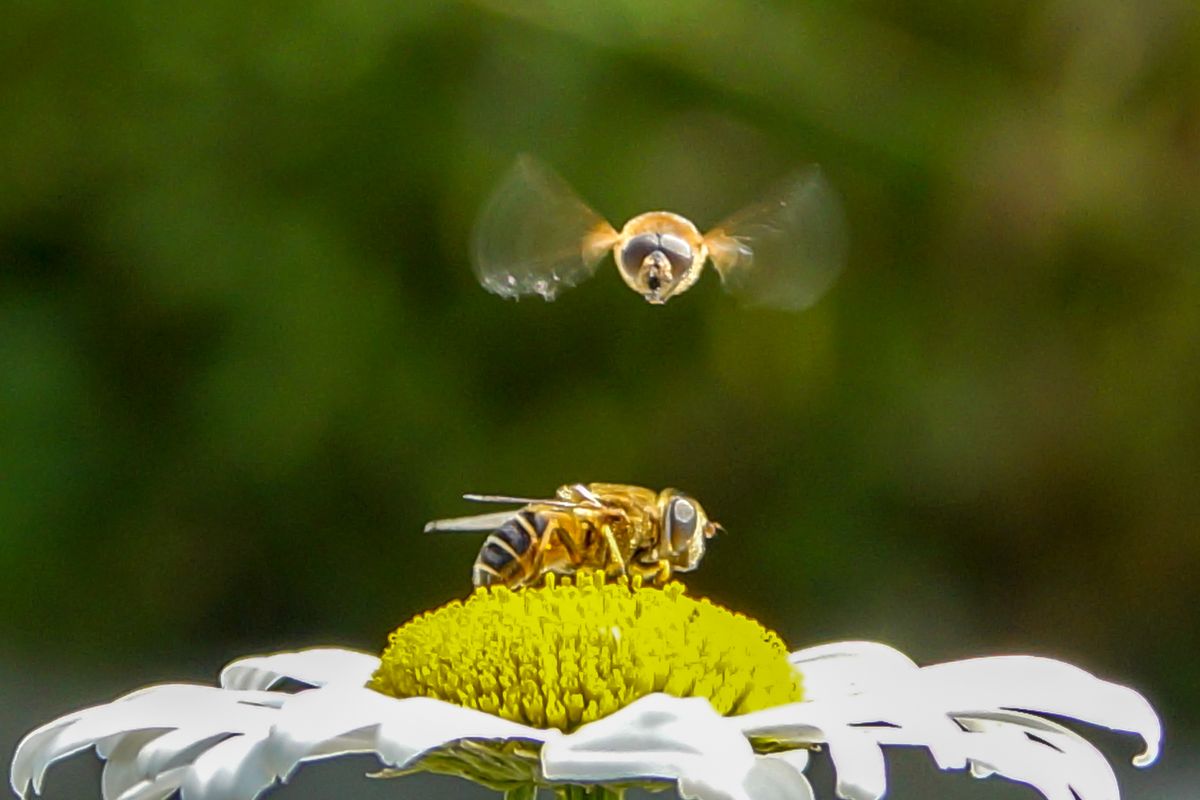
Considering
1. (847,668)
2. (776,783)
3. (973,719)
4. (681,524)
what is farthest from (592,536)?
(776,783)

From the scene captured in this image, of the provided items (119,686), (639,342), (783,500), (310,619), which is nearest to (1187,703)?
(783,500)

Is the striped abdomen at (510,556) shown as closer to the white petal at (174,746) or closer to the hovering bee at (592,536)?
the hovering bee at (592,536)

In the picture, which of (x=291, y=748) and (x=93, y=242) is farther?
(x=93, y=242)

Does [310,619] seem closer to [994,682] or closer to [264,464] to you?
[264,464]

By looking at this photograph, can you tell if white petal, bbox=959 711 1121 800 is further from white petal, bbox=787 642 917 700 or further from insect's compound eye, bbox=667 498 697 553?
insect's compound eye, bbox=667 498 697 553

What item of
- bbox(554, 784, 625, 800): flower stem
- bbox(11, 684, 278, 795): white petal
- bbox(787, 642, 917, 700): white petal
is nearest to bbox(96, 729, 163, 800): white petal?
bbox(11, 684, 278, 795): white petal

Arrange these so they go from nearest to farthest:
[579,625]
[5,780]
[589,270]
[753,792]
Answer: [753,792]
[579,625]
[589,270]
[5,780]
